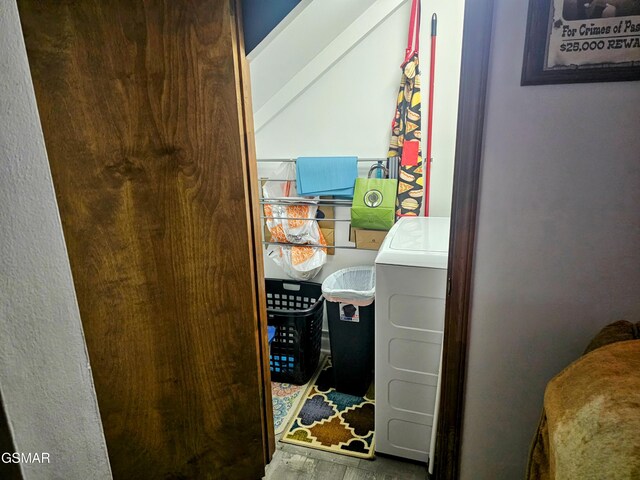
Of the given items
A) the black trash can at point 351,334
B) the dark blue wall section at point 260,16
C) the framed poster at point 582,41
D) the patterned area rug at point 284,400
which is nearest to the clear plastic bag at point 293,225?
the black trash can at point 351,334

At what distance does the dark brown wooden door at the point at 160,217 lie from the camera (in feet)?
3.37

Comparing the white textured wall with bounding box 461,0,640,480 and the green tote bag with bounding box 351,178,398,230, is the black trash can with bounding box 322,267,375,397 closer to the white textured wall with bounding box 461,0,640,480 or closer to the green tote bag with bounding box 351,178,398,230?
the green tote bag with bounding box 351,178,398,230

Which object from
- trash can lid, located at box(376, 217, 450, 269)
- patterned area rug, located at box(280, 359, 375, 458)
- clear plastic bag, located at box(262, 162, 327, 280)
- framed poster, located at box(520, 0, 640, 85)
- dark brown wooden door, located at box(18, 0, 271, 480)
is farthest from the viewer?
clear plastic bag, located at box(262, 162, 327, 280)

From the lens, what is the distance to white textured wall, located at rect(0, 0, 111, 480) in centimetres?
53

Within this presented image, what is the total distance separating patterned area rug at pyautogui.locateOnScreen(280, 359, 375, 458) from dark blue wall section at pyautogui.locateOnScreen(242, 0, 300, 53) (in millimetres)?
1657

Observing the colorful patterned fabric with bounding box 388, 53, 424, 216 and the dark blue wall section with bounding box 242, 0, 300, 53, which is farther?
the colorful patterned fabric with bounding box 388, 53, 424, 216

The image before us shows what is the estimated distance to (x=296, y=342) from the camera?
2.03 metres

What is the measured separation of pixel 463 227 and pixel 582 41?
496mm

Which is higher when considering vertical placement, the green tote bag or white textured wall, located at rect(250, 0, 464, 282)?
white textured wall, located at rect(250, 0, 464, 282)

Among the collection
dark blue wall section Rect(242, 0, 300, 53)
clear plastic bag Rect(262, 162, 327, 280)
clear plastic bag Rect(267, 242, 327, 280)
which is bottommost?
clear plastic bag Rect(267, 242, 327, 280)

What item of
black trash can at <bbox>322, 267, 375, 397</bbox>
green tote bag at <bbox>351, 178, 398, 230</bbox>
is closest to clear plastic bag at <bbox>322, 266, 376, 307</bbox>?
black trash can at <bbox>322, 267, 375, 397</bbox>

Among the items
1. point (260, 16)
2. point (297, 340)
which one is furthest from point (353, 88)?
point (297, 340)

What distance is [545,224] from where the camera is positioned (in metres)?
0.94

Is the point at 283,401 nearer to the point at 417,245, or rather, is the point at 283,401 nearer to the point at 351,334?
the point at 351,334
